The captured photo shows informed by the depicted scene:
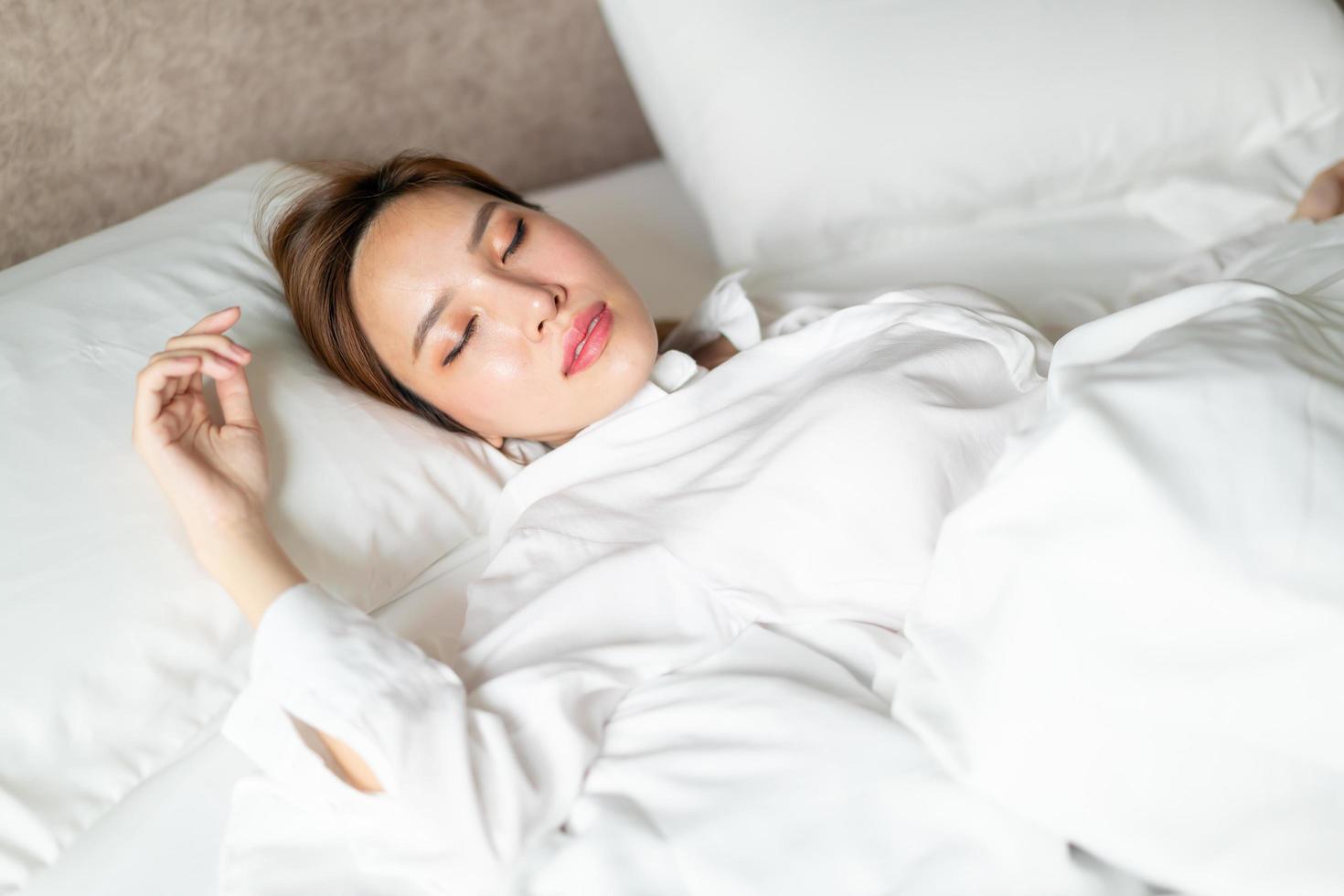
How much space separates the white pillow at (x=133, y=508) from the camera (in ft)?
3.04

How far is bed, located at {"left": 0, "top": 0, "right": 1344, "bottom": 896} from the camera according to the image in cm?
85

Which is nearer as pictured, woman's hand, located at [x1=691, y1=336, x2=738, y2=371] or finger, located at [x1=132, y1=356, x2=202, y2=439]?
finger, located at [x1=132, y1=356, x2=202, y2=439]

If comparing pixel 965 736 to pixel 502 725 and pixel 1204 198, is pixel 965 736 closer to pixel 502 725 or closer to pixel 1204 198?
pixel 502 725

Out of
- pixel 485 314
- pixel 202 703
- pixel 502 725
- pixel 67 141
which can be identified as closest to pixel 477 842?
pixel 502 725

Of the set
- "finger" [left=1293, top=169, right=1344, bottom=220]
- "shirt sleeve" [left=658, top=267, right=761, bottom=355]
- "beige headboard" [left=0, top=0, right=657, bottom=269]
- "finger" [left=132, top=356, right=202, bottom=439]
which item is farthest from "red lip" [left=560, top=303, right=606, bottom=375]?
"finger" [left=1293, top=169, right=1344, bottom=220]

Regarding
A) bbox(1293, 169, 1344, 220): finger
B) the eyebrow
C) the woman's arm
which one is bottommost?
bbox(1293, 169, 1344, 220): finger

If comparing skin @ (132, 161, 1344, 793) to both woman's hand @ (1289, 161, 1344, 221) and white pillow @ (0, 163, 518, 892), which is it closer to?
white pillow @ (0, 163, 518, 892)

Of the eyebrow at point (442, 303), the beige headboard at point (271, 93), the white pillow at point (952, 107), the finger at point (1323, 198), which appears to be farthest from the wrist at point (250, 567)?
the finger at point (1323, 198)

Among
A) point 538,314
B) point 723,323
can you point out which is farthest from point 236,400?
point 723,323

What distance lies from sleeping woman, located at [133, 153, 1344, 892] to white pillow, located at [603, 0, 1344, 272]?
345 millimetres

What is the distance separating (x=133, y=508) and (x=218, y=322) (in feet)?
0.68

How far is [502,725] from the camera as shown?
0.90 m

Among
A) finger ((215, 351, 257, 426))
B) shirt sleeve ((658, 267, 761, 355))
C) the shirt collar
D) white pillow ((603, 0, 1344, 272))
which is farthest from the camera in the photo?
white pillow ((603, 0, 1344, 272))

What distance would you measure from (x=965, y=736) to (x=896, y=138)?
3.37 feet
